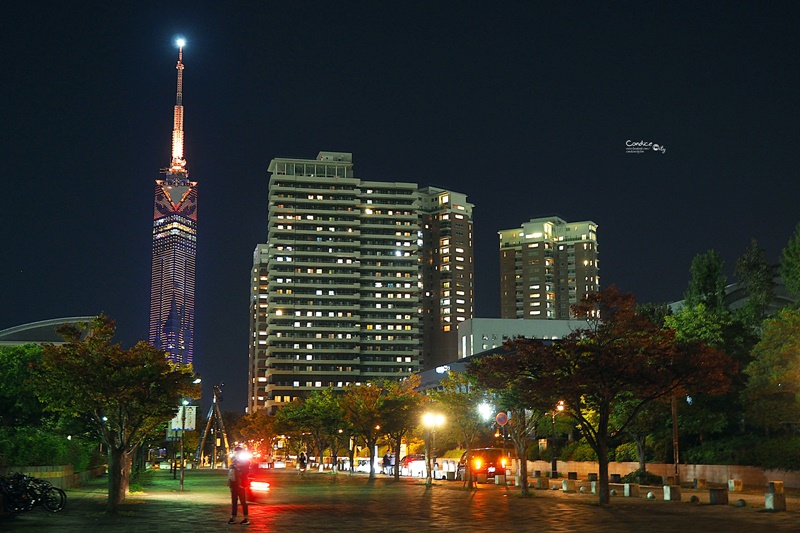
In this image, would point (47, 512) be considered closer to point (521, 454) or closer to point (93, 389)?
point (93, 389)

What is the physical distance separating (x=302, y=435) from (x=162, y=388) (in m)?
79.2

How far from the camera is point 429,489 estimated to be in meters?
45.9

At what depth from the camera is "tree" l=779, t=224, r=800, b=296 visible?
59.7 m

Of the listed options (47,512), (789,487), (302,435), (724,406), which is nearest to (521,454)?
(789,487)

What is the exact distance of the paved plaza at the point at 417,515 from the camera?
913 inches

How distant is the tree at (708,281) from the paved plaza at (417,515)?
30065mm

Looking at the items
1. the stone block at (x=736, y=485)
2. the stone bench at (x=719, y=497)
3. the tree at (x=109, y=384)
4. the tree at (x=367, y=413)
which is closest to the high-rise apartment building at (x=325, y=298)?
the tree at (x=367, y=413)

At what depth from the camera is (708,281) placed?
6800cm

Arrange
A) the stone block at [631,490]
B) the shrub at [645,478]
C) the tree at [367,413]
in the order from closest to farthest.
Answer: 1. the stone block at [631,490]
2. the shrub at [645,478]
3. the tree at [367,413]

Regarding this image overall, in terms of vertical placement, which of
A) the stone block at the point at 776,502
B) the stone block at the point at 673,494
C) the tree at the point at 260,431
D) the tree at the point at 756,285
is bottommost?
the tree at the point at 260,431

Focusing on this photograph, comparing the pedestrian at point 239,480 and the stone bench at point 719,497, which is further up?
the pedestrian at point 239,480

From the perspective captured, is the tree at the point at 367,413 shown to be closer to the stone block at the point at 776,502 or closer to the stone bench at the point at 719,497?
the stone bench at the point at 719,497

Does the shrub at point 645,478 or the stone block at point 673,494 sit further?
the shrub at point 645,478

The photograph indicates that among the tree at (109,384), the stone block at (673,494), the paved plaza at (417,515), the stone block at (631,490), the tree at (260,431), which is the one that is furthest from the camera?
the tree at (260,431)
